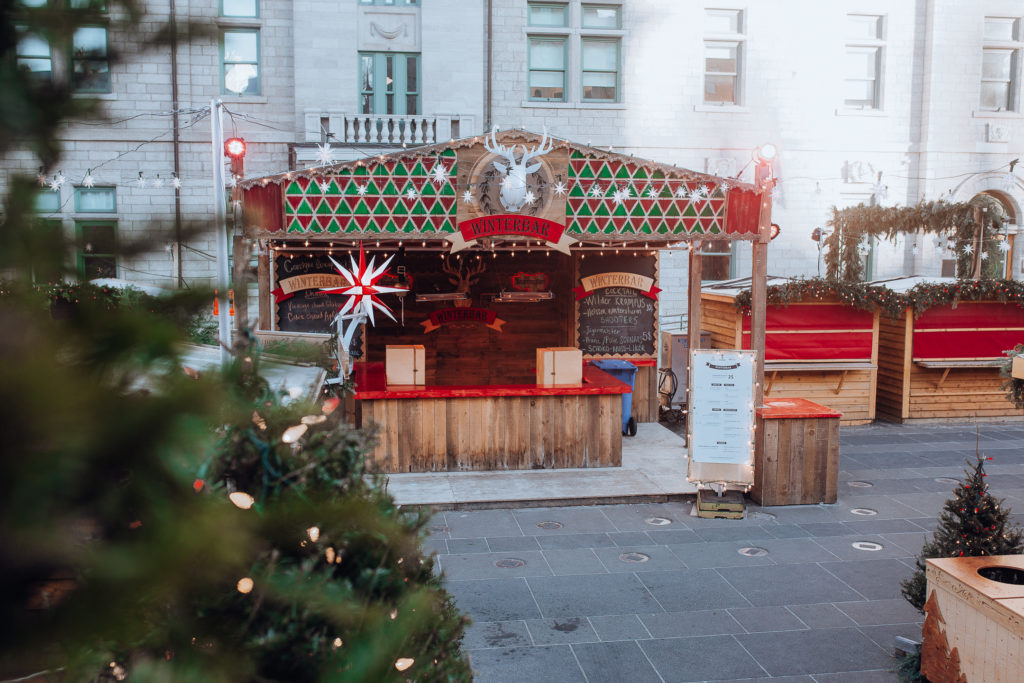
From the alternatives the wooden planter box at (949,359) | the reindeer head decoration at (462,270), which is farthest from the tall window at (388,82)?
the wooden planter box at (949,359)

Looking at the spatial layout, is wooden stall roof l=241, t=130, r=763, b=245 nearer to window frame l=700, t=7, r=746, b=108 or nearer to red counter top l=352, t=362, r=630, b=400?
red counter top l=352, t=362, r=630, b=400

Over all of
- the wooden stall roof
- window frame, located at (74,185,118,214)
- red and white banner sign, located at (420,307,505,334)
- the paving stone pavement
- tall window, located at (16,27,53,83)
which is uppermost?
window frame, located at (74,185,118,214)

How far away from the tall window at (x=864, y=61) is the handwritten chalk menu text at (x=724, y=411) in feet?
40.6

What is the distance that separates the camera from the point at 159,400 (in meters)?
0.76

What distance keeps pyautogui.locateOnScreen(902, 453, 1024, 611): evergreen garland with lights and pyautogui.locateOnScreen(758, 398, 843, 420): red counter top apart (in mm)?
3339

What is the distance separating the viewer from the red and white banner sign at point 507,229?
9883 millimetres

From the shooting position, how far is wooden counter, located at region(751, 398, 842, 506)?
926 centimetres

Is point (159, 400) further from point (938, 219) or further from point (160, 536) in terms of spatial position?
point (938, 219)

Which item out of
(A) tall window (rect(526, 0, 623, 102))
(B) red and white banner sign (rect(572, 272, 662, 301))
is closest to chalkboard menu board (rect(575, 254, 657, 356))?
(B) red and white banner sign (rect(572, 272, 662, 301))

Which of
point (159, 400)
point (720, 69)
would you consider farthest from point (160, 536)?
point (720, 69)

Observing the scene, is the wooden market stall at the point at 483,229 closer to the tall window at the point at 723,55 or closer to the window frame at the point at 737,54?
the window frame at the point at 737,54

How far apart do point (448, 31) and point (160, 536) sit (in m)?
17.7

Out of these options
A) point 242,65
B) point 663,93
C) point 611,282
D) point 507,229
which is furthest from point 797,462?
point 242,65

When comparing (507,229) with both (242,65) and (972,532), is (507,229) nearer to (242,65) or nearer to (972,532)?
(972,532)
